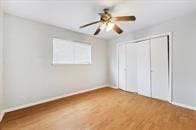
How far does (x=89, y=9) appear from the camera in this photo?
8.44 feet

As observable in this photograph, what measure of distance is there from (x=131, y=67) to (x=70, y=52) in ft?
7.99

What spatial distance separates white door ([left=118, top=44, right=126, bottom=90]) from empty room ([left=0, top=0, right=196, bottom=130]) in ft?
1.70

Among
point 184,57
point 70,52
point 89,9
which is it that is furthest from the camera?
point 70,52

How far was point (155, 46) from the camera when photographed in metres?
3.60

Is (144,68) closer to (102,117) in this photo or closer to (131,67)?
(131,67)

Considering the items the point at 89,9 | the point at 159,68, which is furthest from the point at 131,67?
the point at 89,9

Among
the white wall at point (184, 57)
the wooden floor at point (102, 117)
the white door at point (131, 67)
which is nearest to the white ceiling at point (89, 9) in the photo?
the white wall at point (184, 57)

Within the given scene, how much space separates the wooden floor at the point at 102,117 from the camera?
2.10 m

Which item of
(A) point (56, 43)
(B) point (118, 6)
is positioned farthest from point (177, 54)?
(A) point (56, 43)

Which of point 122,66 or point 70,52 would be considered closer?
point 70,52

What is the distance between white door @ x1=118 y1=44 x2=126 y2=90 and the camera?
15.8 ft

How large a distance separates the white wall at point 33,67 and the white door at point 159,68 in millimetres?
2598

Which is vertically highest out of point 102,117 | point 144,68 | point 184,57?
point 184,57

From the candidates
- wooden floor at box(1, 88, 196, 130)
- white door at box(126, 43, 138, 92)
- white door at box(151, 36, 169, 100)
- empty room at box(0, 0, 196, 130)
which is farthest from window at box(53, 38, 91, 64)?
white door at box(151, 36, 169, 100)
